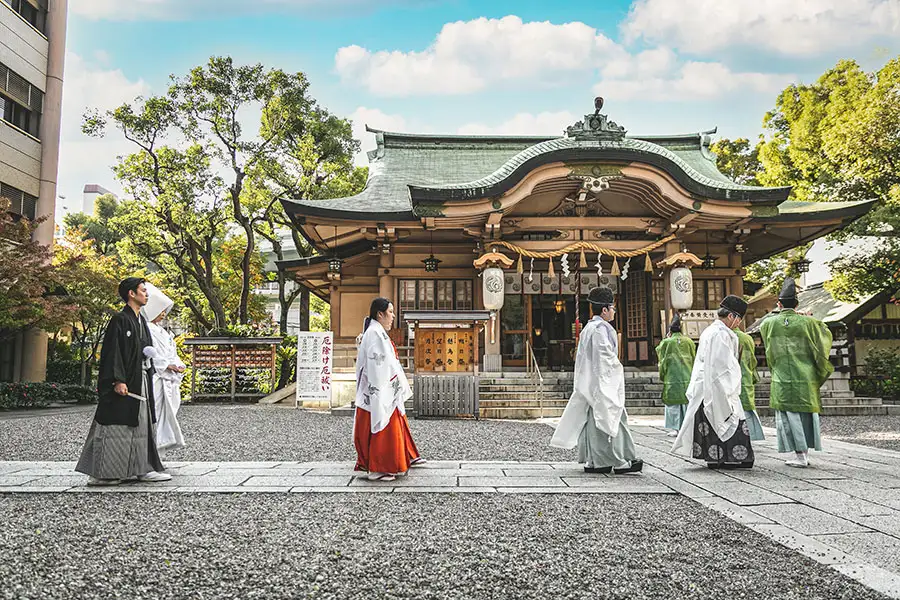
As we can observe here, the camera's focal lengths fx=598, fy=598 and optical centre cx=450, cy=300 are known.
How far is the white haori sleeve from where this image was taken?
5164 millimetres

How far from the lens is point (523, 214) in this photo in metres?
14.4

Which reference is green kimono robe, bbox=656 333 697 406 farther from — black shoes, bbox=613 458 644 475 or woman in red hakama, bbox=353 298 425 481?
woman in red hakama, bbox=353 298 425 481

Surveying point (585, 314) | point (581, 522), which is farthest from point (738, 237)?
point (581, 522)

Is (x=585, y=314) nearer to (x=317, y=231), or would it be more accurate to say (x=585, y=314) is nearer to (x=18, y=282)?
(x=317, y=231)

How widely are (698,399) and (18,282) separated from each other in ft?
45.2

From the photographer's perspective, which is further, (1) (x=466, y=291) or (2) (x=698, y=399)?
(1) (x=466, y=291)

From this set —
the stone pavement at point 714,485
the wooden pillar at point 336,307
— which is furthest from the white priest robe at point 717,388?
the wooden pillar at point 336,307

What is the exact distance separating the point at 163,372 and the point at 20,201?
51.9ft

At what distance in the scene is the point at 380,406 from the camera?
202 inches

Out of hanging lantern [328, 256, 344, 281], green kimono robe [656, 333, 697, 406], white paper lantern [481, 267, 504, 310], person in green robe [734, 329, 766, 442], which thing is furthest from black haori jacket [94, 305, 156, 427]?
hanging lantern [328, 256, 344, 281]

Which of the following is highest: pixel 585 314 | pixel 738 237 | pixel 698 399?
pixel 738 237

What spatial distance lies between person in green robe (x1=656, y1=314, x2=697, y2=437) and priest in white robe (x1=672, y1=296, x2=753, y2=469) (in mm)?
2646

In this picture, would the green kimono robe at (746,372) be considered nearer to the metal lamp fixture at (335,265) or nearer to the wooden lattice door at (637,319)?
the wooden lattice door at (637,319)

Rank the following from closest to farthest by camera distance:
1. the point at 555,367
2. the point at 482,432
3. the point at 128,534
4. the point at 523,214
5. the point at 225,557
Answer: the point at 225,557 → the point at 128,534 → the point at 482,432 → the point at 523,214 → the point at 555,367
